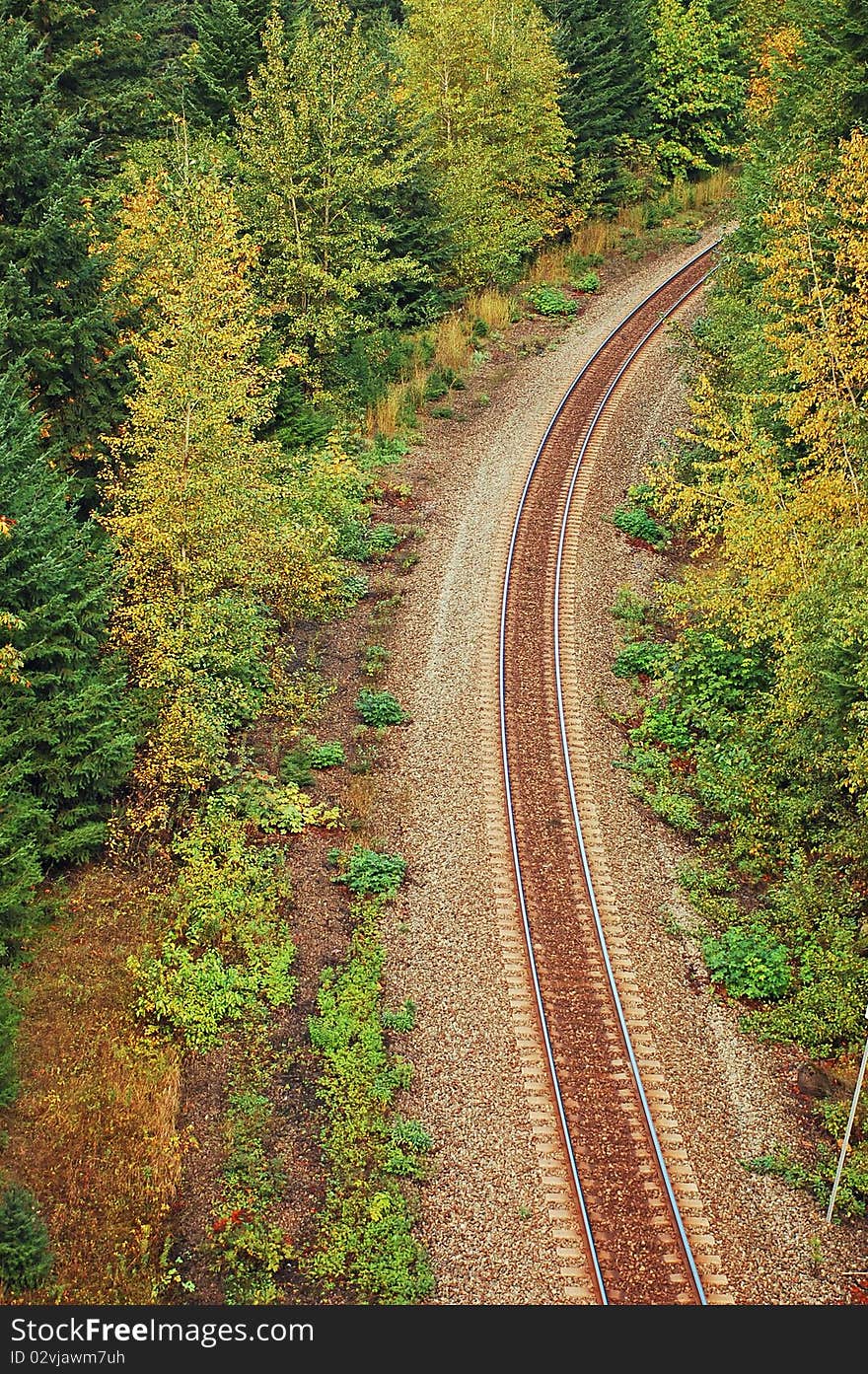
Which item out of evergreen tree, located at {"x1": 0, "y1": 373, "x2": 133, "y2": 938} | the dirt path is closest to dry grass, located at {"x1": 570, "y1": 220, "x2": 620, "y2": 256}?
the dirt path

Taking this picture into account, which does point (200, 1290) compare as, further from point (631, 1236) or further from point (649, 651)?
point (649, 651)

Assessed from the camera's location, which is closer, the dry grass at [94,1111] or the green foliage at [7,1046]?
the dry grass at [94,1111]

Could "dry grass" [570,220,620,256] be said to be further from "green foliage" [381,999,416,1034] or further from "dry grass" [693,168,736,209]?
"green foliage" [381,999,416,1034]

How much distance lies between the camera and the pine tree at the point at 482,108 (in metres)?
40.2

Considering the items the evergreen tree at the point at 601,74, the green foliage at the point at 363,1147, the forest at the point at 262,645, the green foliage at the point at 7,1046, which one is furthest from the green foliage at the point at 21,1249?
the evergreen tree at the point at 601,74

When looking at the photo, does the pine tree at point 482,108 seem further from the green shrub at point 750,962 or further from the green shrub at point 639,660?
the green shrub at point 750,962

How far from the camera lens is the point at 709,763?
22594mm

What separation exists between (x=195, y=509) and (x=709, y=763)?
9.95 metres

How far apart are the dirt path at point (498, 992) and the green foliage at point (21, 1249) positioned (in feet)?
13.9

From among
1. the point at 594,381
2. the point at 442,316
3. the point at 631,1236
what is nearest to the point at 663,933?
the point at 631,1236

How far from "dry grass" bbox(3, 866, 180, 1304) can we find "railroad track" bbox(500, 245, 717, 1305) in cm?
494

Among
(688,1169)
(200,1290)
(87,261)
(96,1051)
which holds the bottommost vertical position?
(688,1169)

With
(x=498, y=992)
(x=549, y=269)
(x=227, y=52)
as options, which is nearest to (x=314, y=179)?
(x=227, y=52)

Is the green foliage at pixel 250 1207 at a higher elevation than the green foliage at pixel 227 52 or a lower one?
lower
